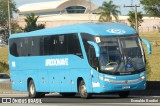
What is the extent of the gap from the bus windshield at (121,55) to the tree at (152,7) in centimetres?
6975

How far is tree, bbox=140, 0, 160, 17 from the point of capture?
319 ft

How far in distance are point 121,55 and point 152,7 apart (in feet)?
240

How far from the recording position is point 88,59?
27.7m

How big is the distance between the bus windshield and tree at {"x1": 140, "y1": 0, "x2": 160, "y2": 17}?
69750 millimetres

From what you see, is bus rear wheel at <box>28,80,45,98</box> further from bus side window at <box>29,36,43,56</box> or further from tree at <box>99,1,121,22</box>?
tree at <box>99,1,121,22</box>

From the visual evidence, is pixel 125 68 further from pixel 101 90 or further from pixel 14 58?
pixel 14 58

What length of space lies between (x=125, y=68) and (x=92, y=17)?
158m

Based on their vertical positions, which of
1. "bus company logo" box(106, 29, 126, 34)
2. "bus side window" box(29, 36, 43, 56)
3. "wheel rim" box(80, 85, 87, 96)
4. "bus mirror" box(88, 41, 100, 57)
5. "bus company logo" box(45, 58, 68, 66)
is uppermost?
"bus company logo" box(106, 29, 126, 34)

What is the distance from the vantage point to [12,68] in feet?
116

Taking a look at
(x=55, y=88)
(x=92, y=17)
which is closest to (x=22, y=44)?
(x=55, y=88)

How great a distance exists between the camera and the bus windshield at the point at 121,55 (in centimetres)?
2703

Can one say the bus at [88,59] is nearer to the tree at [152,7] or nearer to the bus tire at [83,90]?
the bus tire at [83,90]

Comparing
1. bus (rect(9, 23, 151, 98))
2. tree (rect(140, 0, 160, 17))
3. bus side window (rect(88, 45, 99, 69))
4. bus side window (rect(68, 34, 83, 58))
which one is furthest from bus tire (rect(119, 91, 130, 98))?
tree (rect(140, 0, 160, 17))

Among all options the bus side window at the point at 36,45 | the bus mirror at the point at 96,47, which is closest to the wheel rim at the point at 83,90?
the bus mirror at the point at 96,47
